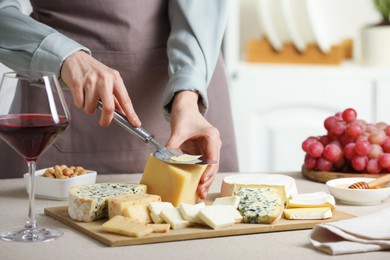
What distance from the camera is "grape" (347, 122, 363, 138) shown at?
5.68ft

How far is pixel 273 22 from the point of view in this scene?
3.42 meters

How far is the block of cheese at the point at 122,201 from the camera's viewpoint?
4.26 ft

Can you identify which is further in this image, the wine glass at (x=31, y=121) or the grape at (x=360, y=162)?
the grape at (x=360, y=162)

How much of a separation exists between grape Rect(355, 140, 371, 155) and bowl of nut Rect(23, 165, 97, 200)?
54 cm

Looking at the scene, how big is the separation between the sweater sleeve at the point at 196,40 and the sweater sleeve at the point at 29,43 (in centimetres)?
26

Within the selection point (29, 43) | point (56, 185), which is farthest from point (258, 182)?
point (29, 43)

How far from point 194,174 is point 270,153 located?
79.3 inches

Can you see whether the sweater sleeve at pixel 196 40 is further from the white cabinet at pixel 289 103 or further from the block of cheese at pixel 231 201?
the white cabinet at pixel 289 103

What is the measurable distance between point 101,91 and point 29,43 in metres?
0.35

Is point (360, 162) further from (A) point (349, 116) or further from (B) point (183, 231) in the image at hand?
(B) point (183, 231)

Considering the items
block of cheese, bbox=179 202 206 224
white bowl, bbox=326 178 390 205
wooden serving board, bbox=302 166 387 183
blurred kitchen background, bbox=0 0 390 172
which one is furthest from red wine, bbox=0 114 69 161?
blurred kitchen background, bbox=0 0 390 172

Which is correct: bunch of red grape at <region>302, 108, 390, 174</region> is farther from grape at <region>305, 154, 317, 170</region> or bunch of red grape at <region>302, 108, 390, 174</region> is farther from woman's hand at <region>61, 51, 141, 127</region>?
woman's hand at <region>61, 51, 141, 127</region>

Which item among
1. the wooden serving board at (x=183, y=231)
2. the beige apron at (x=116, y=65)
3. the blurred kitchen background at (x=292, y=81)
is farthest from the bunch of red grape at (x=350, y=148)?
the blurred kitchen background at (x=292, y=81)

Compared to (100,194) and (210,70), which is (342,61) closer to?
(210,70)
